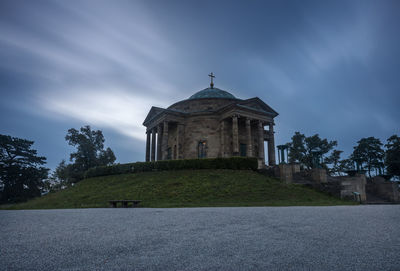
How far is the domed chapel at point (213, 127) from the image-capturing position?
Result: 34969 millimetres

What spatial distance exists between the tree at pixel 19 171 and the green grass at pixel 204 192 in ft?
77.6

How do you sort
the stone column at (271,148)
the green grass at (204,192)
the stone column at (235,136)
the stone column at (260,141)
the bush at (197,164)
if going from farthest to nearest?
1. the stone column at (271,148)
2. the stone column at (260,141)
3. the stone column at (235,136)
4. the bush at (197,164)
5. the green grass at (204,192)

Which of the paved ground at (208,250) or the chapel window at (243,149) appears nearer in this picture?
the paved ground at (208,250)

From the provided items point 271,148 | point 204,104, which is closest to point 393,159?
point 271,148

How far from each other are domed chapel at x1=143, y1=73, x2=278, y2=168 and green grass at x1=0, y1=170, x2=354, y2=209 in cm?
1161

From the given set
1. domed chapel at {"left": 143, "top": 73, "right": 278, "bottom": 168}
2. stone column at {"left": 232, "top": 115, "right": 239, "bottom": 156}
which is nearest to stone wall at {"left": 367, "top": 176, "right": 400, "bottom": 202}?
domed chapel at {"left": 143, "top": 73, "right": 278, "bottom": 168}

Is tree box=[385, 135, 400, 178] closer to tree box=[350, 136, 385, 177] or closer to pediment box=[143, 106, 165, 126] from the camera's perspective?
tree box=[350, 136, 385, 177]

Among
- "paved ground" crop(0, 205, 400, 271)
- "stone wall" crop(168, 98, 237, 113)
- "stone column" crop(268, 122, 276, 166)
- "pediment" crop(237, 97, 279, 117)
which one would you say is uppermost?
"stone wall" crop(168, 98, 237, 113)

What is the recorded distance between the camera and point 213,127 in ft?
121

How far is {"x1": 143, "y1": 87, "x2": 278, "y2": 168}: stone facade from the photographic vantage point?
3497 cm

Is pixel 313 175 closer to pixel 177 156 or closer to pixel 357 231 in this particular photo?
pixel 357 231

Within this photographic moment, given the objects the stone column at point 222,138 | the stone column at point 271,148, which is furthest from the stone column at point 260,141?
the stone column at point 222,138

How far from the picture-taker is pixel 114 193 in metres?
19.7

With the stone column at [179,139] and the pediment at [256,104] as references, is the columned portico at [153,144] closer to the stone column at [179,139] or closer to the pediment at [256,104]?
the stone column at [179,139]
